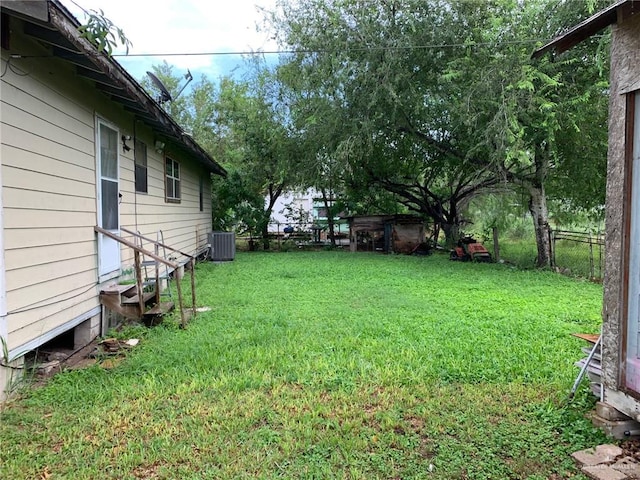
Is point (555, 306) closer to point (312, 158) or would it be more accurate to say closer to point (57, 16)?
point (57, 16)

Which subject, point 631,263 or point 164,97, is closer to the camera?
point 631,263

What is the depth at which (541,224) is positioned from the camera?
9812 millimetres

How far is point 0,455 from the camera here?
2.34 m

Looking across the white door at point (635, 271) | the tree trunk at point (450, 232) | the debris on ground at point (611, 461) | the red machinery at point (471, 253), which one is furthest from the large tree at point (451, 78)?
the debris on ground at point (611, 461)

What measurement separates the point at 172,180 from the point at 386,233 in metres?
7.86

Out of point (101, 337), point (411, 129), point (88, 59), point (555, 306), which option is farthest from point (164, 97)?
point (555, 306)

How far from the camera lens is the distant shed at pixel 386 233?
46.8ft

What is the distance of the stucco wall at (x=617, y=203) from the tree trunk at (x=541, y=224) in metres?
7.91

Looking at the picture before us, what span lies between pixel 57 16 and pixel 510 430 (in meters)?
4.11

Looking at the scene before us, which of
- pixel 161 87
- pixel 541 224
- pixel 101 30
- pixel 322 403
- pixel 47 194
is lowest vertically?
pixel 322 403

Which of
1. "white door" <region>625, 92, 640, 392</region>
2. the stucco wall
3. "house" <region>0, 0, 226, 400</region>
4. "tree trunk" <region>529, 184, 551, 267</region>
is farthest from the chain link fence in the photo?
"house" <region>0, 0, 226, 400</region>

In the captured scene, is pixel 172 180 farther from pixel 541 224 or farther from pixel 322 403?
pixel 541 224

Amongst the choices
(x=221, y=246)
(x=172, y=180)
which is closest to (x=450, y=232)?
(x=221, y=246)

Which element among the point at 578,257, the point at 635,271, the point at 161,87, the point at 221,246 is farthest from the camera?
the point at 221,246
